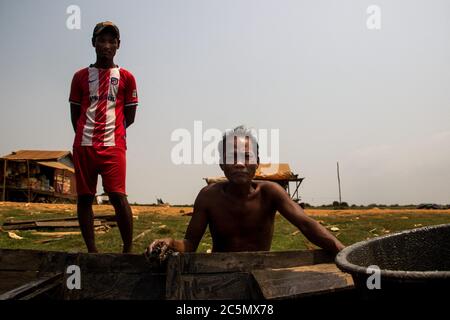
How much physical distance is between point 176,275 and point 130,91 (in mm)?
2155

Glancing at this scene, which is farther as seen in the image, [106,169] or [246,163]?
[106,169]

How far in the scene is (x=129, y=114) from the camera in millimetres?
3781

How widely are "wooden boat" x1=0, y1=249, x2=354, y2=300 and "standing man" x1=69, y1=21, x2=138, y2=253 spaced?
933 mm

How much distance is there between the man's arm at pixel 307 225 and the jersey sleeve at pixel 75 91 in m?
2.01

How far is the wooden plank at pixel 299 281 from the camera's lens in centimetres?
184

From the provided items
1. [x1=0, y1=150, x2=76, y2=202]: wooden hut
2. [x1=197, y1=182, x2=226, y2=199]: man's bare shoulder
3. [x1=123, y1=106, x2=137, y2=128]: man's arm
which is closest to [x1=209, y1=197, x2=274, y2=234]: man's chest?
[x1=197, y1=182, x2=226, y2=199]: man's bare shoulder

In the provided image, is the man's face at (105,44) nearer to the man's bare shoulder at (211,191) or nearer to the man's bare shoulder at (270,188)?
the man's bare shoulder at (211,191)

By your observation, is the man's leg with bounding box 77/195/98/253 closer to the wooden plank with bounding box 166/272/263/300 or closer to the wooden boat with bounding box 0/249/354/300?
the wooden boat with bounding box 0/249/354/300

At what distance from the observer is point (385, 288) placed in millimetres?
1277

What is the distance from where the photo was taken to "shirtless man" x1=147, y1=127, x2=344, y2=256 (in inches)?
109

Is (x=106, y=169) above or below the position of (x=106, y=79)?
below

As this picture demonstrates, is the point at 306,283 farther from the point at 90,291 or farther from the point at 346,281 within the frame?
the point at 90,291
